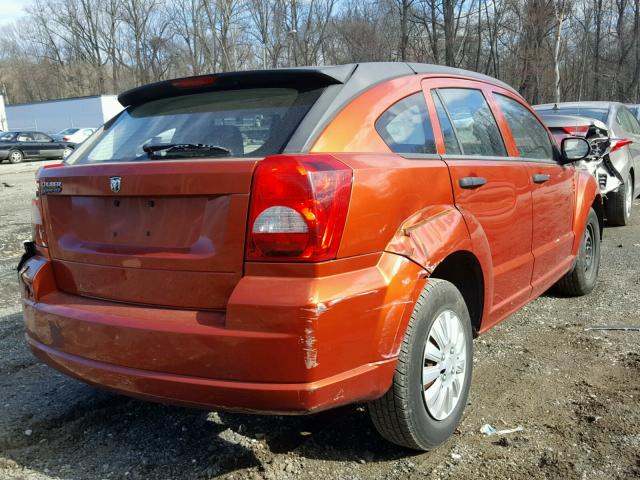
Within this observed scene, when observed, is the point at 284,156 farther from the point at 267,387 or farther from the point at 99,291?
the point at 99,291

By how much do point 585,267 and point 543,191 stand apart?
1489mm

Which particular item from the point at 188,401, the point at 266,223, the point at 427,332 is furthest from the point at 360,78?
the point at 188,401

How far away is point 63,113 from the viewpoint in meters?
49.3

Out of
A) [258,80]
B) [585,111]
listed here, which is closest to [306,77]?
[258,80]

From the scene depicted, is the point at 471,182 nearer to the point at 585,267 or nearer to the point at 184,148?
the point at 184,148

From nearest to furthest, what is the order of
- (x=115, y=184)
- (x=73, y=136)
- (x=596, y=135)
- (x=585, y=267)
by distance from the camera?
(x=115, y=184) → (x=585, y=267) → (x=596, y=135) → (x=73, y=136)

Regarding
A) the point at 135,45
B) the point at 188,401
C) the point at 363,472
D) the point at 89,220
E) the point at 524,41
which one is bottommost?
the point at 363,472

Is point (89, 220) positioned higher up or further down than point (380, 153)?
further down

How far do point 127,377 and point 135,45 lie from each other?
231 ft

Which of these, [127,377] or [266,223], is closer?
[266,223]

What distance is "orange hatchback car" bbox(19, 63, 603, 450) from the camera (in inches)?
83.6

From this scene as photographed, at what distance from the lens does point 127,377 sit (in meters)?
2.35

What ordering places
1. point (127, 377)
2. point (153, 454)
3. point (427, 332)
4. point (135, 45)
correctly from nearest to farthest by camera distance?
point (127, 377) → point (427, 332) → point (153, 454) → point (135, 45)

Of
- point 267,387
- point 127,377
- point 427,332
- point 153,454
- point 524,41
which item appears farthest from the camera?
point 524,41
